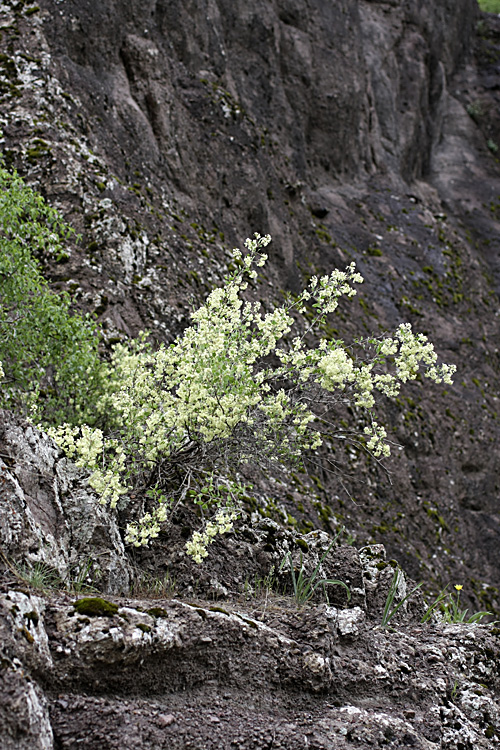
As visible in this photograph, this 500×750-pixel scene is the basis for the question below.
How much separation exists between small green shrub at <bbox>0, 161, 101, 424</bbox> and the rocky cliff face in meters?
1.30

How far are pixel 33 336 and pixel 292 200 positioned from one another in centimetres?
1221

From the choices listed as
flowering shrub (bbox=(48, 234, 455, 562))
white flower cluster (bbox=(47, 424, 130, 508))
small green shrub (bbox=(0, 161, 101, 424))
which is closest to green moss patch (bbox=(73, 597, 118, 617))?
flowering shrub (bbox=(48, 234, 455, 562))

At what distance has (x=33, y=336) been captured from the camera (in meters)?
6.37

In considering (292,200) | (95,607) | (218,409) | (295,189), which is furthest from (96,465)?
(295,189)

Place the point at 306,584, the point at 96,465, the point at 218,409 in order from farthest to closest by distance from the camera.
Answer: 1. the point at 306,584
2. the point at 218,409
3. the point at 96,465

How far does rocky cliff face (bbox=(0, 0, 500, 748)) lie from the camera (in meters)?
10.0

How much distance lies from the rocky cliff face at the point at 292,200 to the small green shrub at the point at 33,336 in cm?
130

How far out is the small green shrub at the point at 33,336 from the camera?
6.12 meters

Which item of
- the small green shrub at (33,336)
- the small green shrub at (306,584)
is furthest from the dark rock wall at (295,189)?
the small green shrub at (306,584)

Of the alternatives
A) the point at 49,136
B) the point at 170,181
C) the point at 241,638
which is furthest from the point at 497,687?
the point at 170,181

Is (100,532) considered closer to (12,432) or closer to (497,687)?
(12,432)

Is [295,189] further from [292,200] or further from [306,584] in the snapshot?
[306,584]

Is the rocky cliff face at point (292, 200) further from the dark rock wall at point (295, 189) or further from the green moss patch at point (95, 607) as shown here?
the green moss patch at point (95, 607)

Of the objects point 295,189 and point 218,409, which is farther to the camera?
point 295,189
